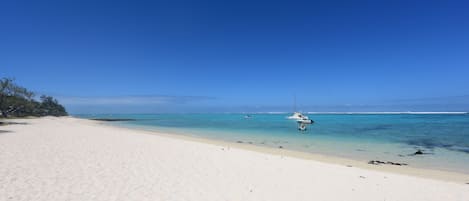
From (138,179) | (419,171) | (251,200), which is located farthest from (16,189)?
(419,171)

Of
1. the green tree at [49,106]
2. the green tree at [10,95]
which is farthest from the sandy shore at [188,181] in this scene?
the green tree at [49,106]

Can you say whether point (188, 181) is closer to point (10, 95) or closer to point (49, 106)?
point (10, 95)

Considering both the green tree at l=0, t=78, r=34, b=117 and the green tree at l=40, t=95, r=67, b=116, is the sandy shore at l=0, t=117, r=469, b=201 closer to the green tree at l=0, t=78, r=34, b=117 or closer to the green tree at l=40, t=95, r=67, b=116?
the green tree at l=0, t=78, r=34, b=117

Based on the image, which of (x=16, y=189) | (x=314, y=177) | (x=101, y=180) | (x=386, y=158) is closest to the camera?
(x=16, y=189)

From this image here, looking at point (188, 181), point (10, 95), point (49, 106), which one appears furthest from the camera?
point (49, 106)

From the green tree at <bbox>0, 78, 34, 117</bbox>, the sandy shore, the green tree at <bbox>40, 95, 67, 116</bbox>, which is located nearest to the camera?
the sandy shore

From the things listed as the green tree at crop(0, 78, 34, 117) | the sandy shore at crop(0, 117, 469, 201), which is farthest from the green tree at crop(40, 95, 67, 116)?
the sandy shore at crop(0, 117, 469, 201)

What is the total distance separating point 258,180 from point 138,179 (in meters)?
3.12

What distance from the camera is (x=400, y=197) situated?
21.3 ft

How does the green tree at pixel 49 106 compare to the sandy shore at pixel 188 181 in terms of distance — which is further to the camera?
the green tree at pixel 49 106

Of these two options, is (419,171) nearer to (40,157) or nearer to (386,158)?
(386,158)

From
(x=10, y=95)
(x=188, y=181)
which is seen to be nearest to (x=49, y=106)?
(x=10, y=95)

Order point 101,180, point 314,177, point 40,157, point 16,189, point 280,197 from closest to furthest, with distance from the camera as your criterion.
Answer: point 16,189 → point 280,197 → point 101,180 → point 314,177 → point 40,157

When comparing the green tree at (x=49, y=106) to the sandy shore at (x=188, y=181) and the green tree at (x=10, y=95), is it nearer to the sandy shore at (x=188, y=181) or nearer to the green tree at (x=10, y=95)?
the green tree at (x=10, y=95)
